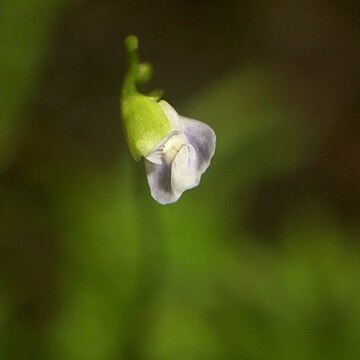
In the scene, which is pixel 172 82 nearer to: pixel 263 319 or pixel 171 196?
pixel 263 319

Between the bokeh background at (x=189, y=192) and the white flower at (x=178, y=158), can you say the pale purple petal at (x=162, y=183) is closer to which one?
the white flower at (x=178, y=158)

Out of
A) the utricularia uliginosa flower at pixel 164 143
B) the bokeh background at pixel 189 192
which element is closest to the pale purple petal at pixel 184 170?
the utricularia uliginosa flower at pixel 164 143

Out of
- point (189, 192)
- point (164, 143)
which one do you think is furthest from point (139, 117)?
point (189, 192)

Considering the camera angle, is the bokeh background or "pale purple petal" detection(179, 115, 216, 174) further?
the bokeh background

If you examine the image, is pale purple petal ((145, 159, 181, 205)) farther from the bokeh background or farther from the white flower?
the bokeh background

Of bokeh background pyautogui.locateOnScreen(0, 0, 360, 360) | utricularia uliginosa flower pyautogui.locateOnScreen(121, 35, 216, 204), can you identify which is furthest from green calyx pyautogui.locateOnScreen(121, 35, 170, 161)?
bokeh background pyautogui.locateOnScreen(0, 0, 360, 360)

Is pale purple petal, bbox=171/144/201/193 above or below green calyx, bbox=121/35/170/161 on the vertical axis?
below

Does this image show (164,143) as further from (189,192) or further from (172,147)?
(189,192)
